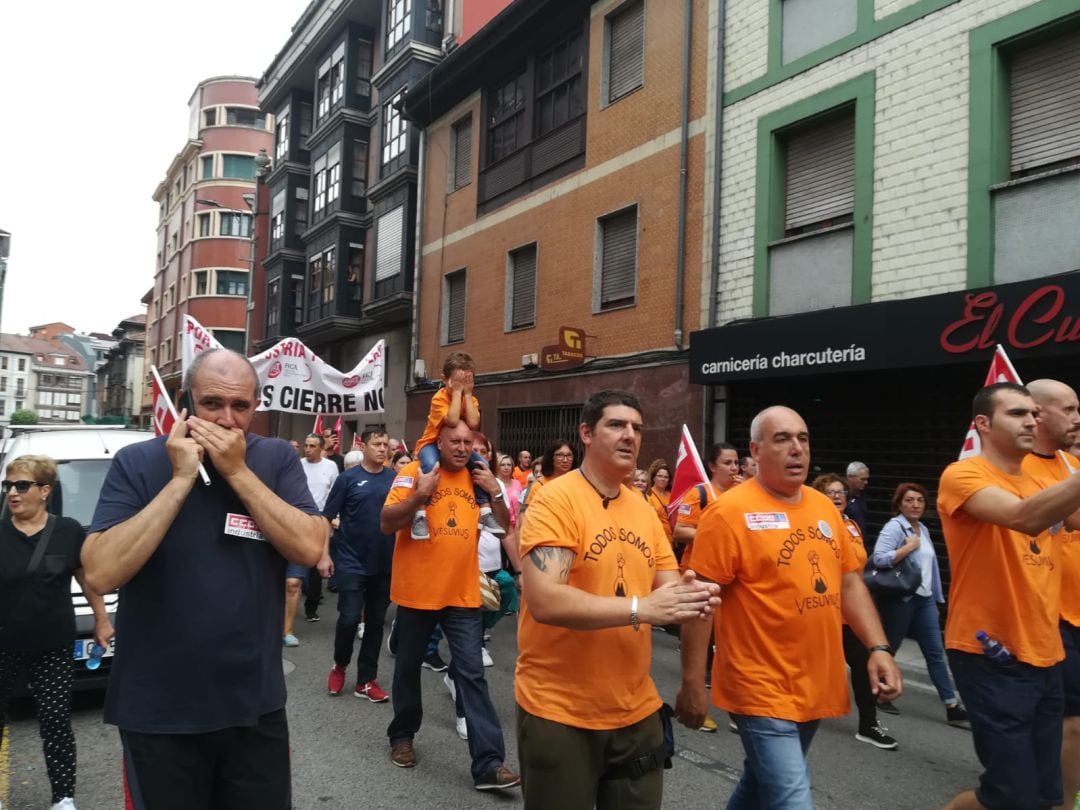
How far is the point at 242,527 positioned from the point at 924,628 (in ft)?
19.3

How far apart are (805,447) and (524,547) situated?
124 cm

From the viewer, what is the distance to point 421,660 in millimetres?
4930

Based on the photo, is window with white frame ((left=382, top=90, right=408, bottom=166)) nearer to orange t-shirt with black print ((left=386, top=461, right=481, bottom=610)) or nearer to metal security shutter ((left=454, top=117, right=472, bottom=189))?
metal security shutter ((left=454, top=117, right=472, bottom=189))

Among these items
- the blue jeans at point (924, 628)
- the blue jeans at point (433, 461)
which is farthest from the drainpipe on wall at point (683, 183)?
the blue jeans at point (433, 461)

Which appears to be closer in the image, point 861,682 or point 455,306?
point 861,682

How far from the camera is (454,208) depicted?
64.6 ft

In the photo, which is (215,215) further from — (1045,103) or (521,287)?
(1045,103)

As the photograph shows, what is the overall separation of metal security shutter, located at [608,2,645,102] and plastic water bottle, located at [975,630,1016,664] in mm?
12633

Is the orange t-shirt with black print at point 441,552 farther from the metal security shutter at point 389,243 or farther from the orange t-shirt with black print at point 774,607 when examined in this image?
the metal security shutter at point 389,243

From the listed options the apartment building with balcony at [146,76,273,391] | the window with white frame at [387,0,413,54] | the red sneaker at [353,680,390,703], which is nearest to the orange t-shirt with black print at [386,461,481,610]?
the red sneaker at [353,680,390,703]

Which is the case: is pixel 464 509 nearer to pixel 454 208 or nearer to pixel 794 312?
pixel 794 312

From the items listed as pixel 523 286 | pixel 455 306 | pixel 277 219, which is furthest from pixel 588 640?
pixel 277 219

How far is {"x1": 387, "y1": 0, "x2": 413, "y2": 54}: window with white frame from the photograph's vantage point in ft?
74.9

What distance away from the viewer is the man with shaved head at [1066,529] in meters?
Result: 3.61
